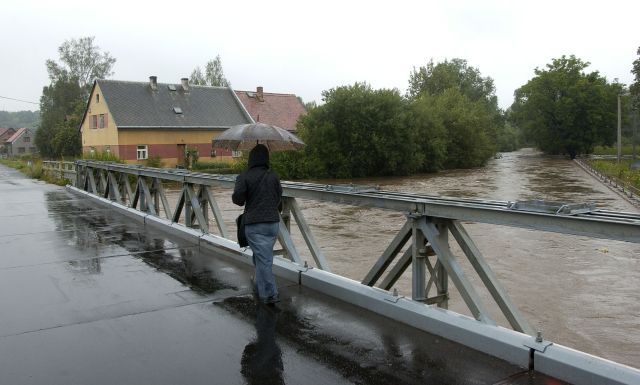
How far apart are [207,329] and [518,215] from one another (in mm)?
2671

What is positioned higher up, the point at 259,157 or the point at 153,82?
the point at 153,82

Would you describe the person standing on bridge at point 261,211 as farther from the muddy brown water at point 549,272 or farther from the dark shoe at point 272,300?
the muddy brown water at point 549,272

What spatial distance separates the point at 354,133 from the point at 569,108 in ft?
131

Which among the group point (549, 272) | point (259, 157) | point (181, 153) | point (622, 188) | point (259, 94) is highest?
point (259, 94)

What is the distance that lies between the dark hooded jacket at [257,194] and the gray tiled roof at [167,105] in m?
41.2

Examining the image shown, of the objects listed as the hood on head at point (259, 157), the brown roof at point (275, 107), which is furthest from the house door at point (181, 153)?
the hood on head at point (259, 157)

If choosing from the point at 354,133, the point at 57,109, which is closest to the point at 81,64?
the point at 57,109

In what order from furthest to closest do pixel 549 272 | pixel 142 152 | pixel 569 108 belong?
pixel 569 108 → pixel 142 152 → pixel 549 272

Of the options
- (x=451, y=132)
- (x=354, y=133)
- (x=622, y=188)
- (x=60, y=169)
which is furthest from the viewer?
(x=451, y=132)

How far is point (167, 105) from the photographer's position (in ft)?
158

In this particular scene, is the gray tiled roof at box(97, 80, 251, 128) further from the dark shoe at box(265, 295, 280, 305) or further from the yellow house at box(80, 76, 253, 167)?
the dark shoe at box(265, 295, 280, 305)

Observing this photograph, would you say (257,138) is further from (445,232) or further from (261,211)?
(445,232)

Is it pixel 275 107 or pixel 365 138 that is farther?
pixel 275 107

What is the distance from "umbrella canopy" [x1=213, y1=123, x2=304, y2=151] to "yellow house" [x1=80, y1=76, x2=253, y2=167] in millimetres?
40125
